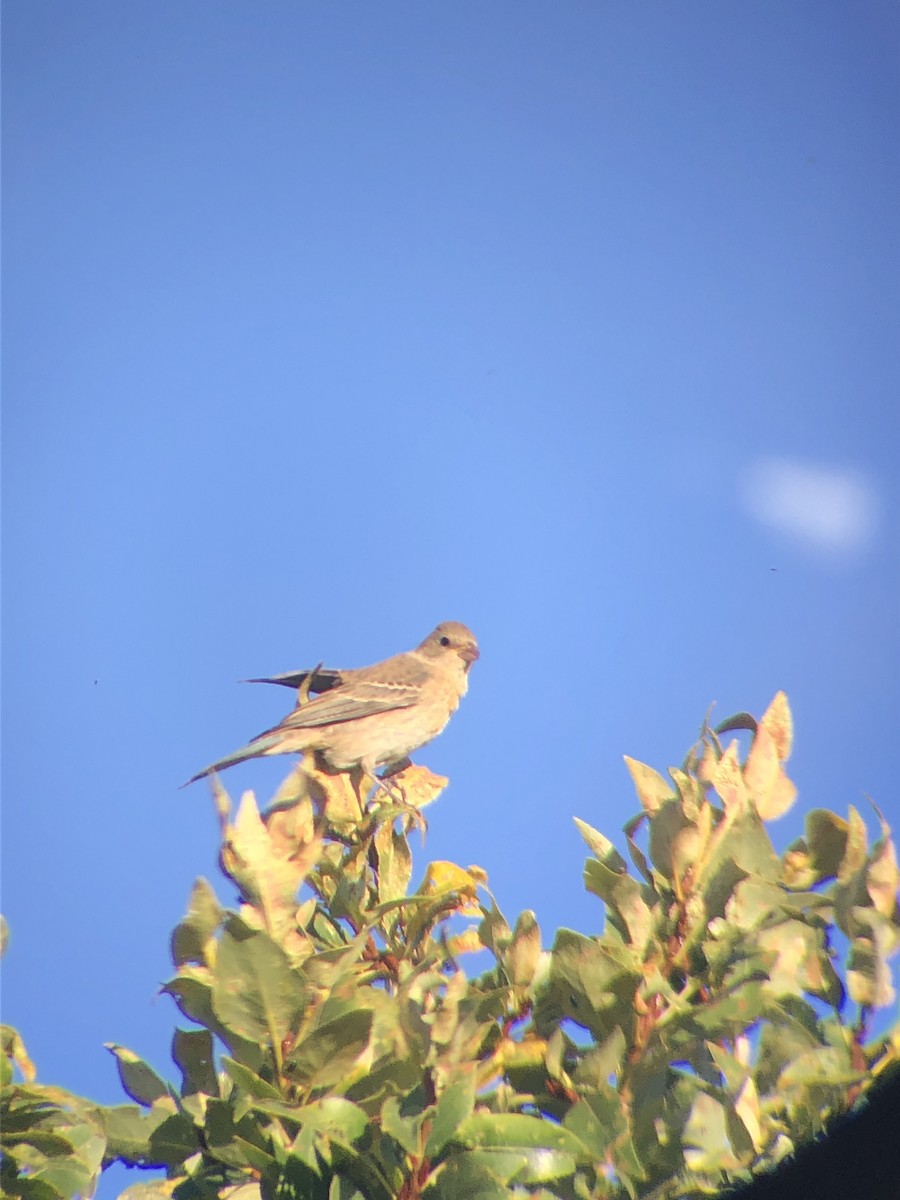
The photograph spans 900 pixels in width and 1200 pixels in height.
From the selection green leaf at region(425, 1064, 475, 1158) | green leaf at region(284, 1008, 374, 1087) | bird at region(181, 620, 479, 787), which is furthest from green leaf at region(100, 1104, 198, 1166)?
bird at region(181, 620, 479, 787)

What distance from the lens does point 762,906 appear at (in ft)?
6.68

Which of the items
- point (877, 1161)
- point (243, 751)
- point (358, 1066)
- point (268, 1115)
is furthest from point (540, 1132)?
point (243, 751)

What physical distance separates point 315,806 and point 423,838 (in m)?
0.36

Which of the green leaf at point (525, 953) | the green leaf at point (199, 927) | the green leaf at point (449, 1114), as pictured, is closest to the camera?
the green leaf at point (449, 1114)

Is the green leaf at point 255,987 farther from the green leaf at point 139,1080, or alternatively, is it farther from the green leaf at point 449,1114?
the green leaf at point 139,1080

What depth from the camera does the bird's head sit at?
26.2ft

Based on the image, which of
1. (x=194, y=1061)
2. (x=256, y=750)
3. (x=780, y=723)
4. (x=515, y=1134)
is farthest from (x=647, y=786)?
(x=256, y=750)

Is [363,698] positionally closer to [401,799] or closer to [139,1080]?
[401,799]

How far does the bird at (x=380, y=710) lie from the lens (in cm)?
613

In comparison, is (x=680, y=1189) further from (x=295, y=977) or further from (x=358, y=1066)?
(x=295, y=977)

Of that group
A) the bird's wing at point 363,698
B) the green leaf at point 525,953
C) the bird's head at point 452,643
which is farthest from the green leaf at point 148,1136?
the bird's head at point 452,643

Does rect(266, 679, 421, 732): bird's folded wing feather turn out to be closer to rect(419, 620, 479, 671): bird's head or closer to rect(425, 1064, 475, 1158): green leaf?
rect(419, 620, 479, 671): bird's head

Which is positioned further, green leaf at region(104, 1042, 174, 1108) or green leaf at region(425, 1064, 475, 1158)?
green leaf at region(104, 1042, 174, 1108)

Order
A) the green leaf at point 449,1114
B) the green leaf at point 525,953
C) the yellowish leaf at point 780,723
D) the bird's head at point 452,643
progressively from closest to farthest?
the green leaf at point 449,1114
the green leaf at point 525,953
the yellowish leaf at point 780,723
the bird's head at point 452,643
